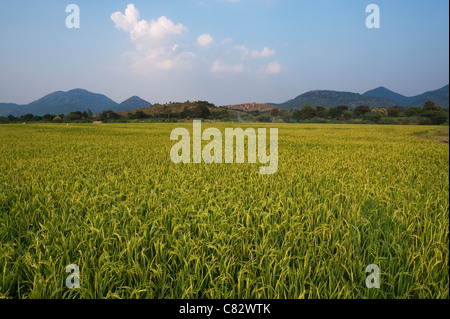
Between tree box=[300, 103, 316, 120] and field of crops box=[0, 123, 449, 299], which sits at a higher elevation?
tree box=[300, 103, 316, 120]

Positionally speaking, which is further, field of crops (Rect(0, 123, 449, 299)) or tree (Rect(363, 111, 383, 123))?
tree (Rect(363, 111, 383, 123))

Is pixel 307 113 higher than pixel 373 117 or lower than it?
higher

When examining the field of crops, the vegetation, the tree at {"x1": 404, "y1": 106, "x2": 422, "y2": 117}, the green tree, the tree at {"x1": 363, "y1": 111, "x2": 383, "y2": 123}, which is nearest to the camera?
the field of crops

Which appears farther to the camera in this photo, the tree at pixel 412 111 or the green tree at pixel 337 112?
the green tree at pixel 337 112

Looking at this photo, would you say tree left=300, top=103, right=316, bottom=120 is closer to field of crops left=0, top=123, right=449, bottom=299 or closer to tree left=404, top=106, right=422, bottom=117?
tree left=404, top=106, right=422, bottom=117

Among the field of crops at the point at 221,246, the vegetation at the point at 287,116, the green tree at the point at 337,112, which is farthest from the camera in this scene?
the green tree at the point at 337,112

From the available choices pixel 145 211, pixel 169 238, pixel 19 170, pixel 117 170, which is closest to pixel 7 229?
pixel 145 211

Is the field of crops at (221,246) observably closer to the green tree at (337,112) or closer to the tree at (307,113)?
the green tree at (337,112)

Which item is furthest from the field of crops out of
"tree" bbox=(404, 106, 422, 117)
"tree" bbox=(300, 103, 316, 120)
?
"tree" bbox=(404, 106, 422, 117)

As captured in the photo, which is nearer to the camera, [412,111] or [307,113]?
[412,111]

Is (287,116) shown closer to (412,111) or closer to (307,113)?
(307,113)

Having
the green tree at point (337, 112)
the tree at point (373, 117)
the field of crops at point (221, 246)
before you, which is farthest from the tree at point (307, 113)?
the field of crops at point (221, 246)

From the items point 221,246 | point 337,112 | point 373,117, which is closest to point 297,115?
point 337,112

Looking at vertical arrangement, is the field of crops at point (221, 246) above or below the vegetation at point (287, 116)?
below
